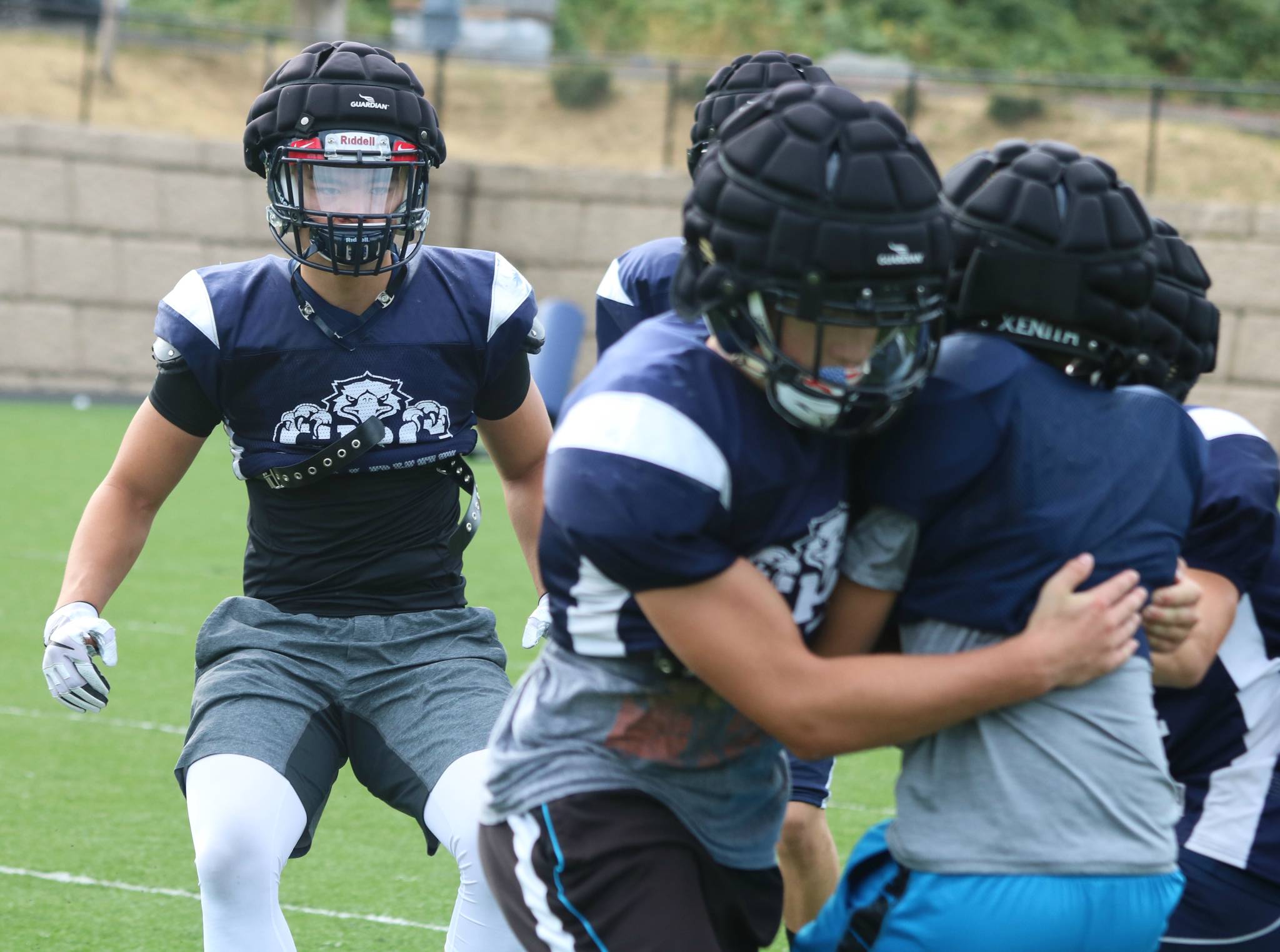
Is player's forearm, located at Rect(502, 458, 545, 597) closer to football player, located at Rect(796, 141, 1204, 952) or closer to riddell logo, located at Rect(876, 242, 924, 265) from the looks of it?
football player, located at Rect(796, 141, 1204, 952)

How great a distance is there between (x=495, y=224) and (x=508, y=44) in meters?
5.49

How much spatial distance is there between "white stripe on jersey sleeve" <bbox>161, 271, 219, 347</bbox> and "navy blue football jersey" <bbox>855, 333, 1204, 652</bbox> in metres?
1.71

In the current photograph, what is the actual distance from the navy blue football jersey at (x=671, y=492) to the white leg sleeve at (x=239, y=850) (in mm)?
968

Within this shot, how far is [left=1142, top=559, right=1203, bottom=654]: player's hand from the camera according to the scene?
2266 millimetres

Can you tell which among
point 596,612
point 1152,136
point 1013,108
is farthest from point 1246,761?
point 1013,108

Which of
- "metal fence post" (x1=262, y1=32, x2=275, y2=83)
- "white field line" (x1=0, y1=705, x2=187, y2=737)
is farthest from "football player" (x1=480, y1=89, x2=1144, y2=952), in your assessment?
"metal fence post" (x1=262, y1=32, x2=275, y2=83)

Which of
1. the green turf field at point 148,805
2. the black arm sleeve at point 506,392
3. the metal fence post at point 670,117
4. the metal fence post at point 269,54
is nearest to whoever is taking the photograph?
the black arm sleeve at point 506,392

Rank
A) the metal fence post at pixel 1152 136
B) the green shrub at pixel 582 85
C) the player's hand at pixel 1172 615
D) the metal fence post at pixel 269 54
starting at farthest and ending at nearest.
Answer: the green shrub at pixel 582 85 → the metal fence post at pixel 269 54 → the metal fence post at pixel 1152 136 → the player's hand at pixel 1172 615

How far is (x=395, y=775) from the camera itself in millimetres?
3289

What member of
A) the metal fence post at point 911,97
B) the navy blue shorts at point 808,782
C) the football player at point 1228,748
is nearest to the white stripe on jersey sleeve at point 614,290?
the navy blue shorts at point 808,782

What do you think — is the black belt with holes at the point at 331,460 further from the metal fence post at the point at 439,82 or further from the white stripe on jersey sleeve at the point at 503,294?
the metal fence post at the point at 439,82

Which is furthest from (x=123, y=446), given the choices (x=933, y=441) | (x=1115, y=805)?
(x=1115, y=805)

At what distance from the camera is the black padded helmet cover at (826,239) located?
2.06 metres

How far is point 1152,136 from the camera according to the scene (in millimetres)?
16734
